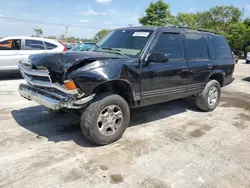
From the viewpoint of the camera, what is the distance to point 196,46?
527 centimetres

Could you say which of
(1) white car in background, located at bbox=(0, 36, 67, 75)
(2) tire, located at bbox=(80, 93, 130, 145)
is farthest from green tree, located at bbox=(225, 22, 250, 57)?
(2) tire, located at bbox=(80, 93, 130, 145)

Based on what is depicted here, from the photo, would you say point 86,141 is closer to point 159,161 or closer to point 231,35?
point 159,161

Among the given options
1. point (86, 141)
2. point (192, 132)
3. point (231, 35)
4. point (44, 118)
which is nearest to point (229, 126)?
point (192, 132)

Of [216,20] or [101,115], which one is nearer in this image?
[101,115]

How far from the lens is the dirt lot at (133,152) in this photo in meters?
2.89

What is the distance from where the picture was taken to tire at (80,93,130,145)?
350 centimetres

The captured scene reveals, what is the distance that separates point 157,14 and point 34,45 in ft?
115

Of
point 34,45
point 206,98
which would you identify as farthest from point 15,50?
point 206,98

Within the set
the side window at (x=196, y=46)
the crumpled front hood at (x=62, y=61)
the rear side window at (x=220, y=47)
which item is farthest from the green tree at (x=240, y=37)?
the crumpled front hood at (x=62, y=61)

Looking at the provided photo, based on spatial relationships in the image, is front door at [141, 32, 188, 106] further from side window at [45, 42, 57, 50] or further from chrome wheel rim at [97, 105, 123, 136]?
side window at [45, 42, 57, 50]

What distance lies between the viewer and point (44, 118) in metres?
4.83

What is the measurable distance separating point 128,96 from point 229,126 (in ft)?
7.79

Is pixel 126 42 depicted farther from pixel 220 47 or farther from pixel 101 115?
pixel 220 47

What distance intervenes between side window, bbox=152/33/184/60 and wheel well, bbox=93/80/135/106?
0.89 meters
